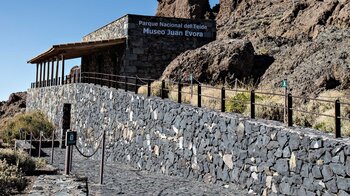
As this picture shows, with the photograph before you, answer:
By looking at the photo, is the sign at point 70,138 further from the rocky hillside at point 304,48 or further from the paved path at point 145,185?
the rocky hillside at point 304,48

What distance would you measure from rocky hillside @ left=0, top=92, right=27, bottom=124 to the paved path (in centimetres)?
3275

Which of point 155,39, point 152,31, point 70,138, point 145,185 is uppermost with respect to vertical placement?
point 152,31

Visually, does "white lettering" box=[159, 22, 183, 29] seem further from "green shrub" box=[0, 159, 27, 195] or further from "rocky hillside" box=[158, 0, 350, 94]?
"green shrub" box=[0, 159, 27, 195]

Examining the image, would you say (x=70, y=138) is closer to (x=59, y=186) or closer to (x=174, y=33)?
(x=59, y=186)

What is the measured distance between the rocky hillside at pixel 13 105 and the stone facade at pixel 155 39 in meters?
23.0

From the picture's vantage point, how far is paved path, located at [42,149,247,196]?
33.9 ft

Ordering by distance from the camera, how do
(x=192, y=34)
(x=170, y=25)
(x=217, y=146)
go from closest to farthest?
(x=217, y=146) → (x=170, y=25) → (x=192, y=34)

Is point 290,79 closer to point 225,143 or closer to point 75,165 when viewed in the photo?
point 225,143

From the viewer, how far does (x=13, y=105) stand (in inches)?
1847

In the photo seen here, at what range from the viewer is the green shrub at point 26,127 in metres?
23.9

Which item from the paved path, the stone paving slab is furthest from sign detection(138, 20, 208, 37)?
A: the stone paving slab

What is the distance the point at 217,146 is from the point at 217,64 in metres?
10.9

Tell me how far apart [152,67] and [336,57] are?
10.2m

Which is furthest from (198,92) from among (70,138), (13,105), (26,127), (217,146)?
(13,105)
